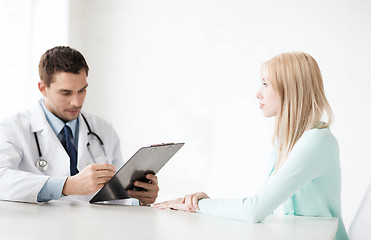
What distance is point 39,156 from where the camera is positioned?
6.23 ft

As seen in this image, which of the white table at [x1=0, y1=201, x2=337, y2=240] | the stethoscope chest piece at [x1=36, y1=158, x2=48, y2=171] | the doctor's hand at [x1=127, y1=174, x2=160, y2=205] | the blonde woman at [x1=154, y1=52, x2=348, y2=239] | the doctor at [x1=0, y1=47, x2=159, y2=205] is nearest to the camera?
the white table at [x1=0, y1=201, x2=337, y2=240]

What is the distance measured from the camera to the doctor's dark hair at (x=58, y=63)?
2.03 m

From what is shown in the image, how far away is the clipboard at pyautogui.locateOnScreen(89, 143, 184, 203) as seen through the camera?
1509 millimetres

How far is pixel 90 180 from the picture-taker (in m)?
1.54

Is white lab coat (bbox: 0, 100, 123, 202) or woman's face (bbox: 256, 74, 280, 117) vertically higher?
woman's face (bbox: 256, 74, 280, 117)

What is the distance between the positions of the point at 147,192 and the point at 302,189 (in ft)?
1.97

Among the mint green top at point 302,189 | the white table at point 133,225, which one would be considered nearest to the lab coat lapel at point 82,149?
the white table at point 133,225

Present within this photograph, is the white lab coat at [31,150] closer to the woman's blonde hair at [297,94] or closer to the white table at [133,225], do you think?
the white table at [133,225]

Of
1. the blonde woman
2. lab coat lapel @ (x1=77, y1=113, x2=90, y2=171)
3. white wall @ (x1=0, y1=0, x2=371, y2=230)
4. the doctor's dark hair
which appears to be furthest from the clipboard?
white wall @ (x1=0, y1=0, x2=371, y2=230)

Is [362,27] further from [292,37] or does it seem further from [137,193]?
[137,193]

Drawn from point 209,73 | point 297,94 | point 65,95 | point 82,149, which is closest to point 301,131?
point 297,94

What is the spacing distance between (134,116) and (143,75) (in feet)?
1.12

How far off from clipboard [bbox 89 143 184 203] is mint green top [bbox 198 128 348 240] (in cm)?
24

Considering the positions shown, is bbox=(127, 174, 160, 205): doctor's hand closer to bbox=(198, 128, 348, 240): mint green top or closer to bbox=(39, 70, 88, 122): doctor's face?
bbox=(198, 128, 348, 240): mint green top
